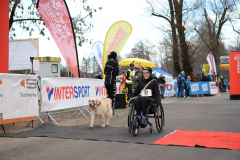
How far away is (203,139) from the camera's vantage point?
5.67 m

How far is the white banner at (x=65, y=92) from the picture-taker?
27.7 ft

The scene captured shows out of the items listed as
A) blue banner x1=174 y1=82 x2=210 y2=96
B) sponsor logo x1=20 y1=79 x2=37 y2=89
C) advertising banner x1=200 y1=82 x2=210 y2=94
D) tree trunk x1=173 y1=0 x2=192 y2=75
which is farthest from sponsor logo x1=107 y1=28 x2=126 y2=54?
tree trunk x1=173 y1=0 x2=192 y2=75

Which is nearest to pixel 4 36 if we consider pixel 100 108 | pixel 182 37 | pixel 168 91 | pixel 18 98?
pixel 18 98

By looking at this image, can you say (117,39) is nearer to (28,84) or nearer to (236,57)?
(28,84)

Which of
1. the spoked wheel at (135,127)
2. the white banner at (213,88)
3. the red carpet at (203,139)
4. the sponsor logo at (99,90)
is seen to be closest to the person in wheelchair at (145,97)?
the spoked wheel at (135,127)

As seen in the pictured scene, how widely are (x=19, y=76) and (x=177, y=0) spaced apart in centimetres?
2405

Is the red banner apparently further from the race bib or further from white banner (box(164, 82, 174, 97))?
white banner (box(164, 82, 174, 97))

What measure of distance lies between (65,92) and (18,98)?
2.19 meters

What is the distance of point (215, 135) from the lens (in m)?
6.09

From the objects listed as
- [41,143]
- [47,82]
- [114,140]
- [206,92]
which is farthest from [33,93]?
[206,92]

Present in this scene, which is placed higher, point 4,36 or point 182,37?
point 182,37

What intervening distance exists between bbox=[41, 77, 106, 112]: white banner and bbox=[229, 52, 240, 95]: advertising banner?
10.5 m

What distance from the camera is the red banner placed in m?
10.5

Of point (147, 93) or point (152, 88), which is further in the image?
point (152, 88)
